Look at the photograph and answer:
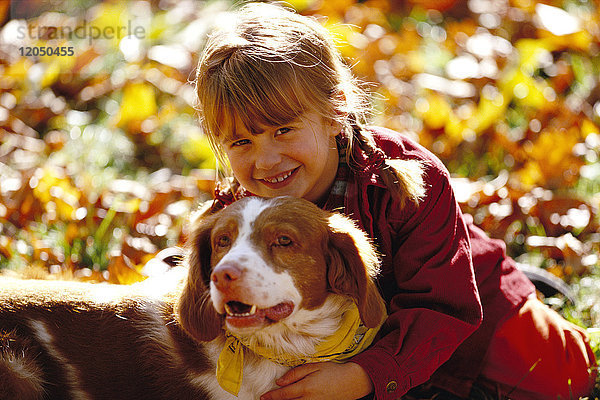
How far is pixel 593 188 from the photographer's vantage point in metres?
4.26

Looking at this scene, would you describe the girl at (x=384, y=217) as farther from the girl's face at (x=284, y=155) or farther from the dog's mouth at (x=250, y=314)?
the dog's mouth at (x=250, y=314)

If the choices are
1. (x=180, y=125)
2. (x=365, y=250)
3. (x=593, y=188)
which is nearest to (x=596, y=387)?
(x=365, y=250)

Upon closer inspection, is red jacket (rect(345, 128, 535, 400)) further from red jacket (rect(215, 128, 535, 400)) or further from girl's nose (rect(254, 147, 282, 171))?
girl's nose (rect(254, 147, 282, 171))

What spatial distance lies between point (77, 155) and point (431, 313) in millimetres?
3075

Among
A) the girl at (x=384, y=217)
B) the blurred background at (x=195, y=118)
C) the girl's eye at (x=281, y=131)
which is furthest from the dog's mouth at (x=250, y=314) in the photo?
the blurred background at (x=195, y=118)

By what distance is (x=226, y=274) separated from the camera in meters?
2.12

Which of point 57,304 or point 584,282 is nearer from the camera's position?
point 57,304

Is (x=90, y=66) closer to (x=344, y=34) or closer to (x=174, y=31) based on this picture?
(x=174, y=31)

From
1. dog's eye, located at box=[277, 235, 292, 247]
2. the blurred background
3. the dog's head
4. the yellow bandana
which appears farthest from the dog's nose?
the blurred background

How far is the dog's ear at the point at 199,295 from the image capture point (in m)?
2.39

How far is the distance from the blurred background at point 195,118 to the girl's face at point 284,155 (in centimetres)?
90

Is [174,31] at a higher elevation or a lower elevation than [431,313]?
lower

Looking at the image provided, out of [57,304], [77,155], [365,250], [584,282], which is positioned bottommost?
[77,155]

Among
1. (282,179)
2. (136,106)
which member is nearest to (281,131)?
(282,179)
